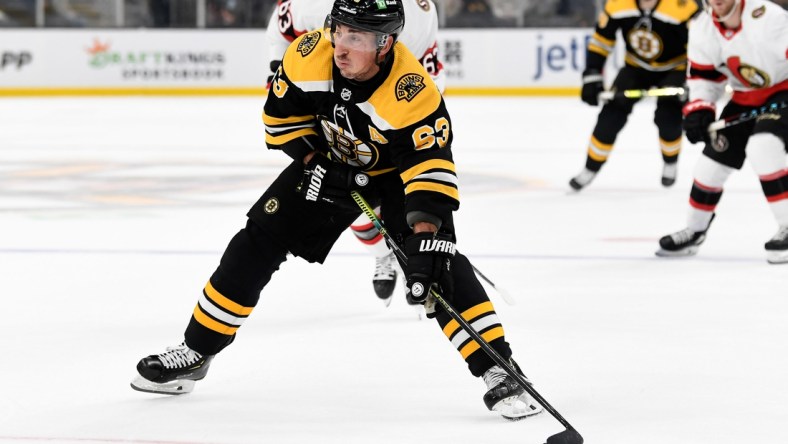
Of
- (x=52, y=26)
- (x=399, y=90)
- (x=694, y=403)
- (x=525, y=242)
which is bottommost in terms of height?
(x=52, y=26)

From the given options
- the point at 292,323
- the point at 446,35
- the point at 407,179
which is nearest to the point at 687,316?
the point at 292,323

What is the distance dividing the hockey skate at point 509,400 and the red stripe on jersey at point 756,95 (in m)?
2.17

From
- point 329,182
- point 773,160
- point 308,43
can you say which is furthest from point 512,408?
point 773,160

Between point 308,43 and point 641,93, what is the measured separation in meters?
3.73

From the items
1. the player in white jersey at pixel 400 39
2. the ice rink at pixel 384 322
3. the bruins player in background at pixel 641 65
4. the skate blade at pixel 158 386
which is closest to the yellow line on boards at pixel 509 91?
Answer: the ice rink at pixel 384 322

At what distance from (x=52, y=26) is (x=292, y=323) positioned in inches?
388

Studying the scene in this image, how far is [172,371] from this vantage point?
8.41ft

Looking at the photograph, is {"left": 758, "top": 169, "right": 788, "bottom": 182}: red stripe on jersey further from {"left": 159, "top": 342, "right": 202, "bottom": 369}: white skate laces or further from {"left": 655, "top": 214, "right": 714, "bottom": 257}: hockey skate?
{"left": 159, "top": 342, "right": 202, "bottom": 369}: white skate laces

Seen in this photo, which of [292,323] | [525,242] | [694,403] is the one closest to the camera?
[694,403]

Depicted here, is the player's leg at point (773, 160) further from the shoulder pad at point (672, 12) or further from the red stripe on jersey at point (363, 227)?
the shoulder pad at point (672, 12)

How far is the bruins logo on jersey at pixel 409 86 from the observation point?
238cm

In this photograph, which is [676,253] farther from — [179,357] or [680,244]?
[179,357]

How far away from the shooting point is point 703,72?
4262 mm

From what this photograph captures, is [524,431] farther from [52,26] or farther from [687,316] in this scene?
[52,26]
